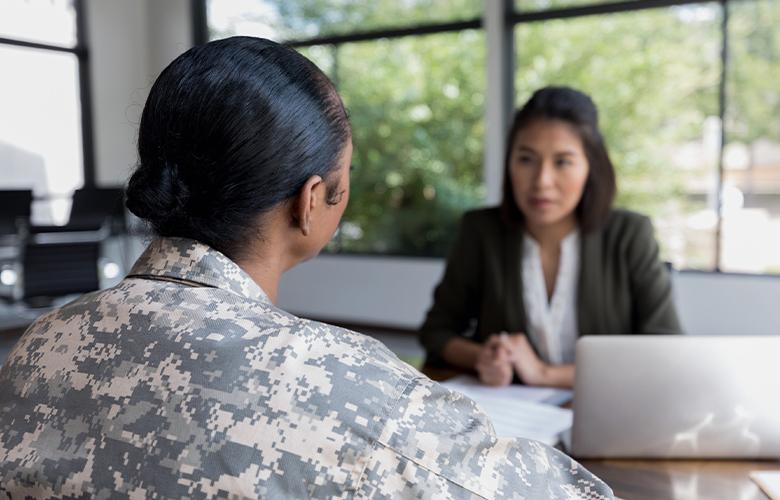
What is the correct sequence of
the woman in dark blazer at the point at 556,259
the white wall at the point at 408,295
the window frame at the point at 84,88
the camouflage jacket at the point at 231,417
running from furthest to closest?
the window frame at the point at 84,88
the white wall at the point at 408,295
the woman in dark blazer at the point at 556,259
the camouflage jacket at the point at 231,417

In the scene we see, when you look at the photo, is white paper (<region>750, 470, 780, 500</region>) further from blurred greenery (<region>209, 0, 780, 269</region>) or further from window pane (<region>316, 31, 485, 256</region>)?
window pane (<region>316, 31, 485, 256</region>)

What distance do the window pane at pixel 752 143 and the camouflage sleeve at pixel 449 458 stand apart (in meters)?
4.04

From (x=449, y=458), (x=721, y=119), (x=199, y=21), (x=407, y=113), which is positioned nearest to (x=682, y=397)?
(x=449, y=458)

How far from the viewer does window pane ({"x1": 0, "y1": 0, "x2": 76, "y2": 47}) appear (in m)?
5.74

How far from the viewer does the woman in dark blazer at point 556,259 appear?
5.72 ft

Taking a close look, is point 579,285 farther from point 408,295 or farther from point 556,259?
point 408,295

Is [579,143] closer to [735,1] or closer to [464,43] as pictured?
[735,1]

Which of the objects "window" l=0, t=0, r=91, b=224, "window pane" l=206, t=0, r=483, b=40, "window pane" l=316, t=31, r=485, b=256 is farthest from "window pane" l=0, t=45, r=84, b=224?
"window pane" l=316, t=31, r=485, b=256

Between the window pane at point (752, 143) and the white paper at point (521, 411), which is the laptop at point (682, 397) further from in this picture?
the window pane at point (752, 143)

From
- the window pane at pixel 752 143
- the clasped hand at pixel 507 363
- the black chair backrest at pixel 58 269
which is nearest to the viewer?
the clasped hand at pixel 507 363

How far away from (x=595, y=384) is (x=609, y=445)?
0.30 ft

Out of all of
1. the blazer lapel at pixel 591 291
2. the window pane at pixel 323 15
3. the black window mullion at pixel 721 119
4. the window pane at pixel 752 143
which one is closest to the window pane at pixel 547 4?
the window pane at pixel 323 15

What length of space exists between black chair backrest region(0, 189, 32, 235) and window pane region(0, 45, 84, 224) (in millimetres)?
1133

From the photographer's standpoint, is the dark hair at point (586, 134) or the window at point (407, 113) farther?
the window at point (407, 113)
